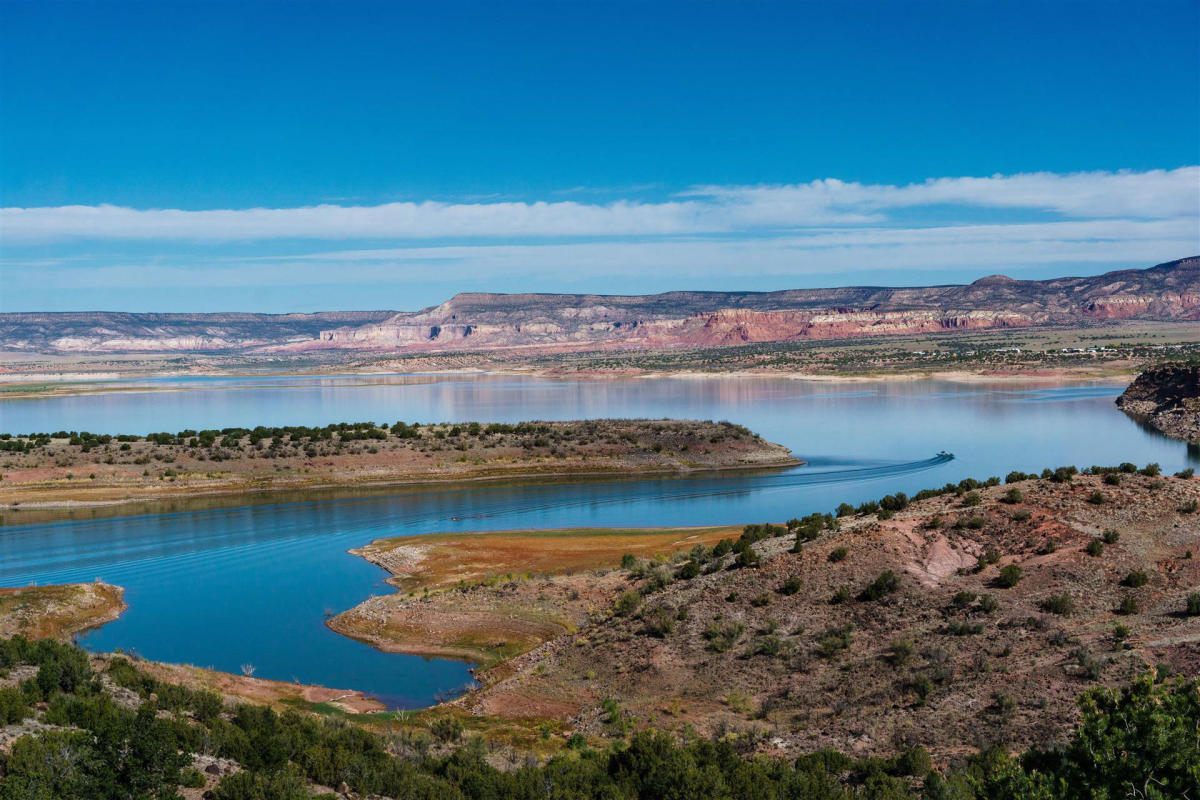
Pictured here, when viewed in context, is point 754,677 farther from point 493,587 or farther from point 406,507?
point 406,507

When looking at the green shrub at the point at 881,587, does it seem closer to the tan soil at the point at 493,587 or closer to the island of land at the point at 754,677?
the island of land at the point at 754,677

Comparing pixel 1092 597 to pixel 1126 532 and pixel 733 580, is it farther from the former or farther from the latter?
pixel 733 580

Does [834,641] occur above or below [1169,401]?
below

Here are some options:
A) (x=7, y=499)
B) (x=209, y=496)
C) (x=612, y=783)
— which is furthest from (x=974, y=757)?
(x=7, y=499)

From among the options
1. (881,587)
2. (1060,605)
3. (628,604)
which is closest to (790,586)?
(881,587)

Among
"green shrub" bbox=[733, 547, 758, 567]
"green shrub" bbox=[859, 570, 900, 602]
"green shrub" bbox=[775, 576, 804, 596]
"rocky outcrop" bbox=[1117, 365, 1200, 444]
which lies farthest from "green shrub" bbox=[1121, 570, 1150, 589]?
"rocky outcrop" bbox=[1117, 365, 1200, 444]

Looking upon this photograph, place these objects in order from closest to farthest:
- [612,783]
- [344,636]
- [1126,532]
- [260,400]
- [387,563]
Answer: [612,783], [1126,532], [344,636], [387,563], [260,400]
